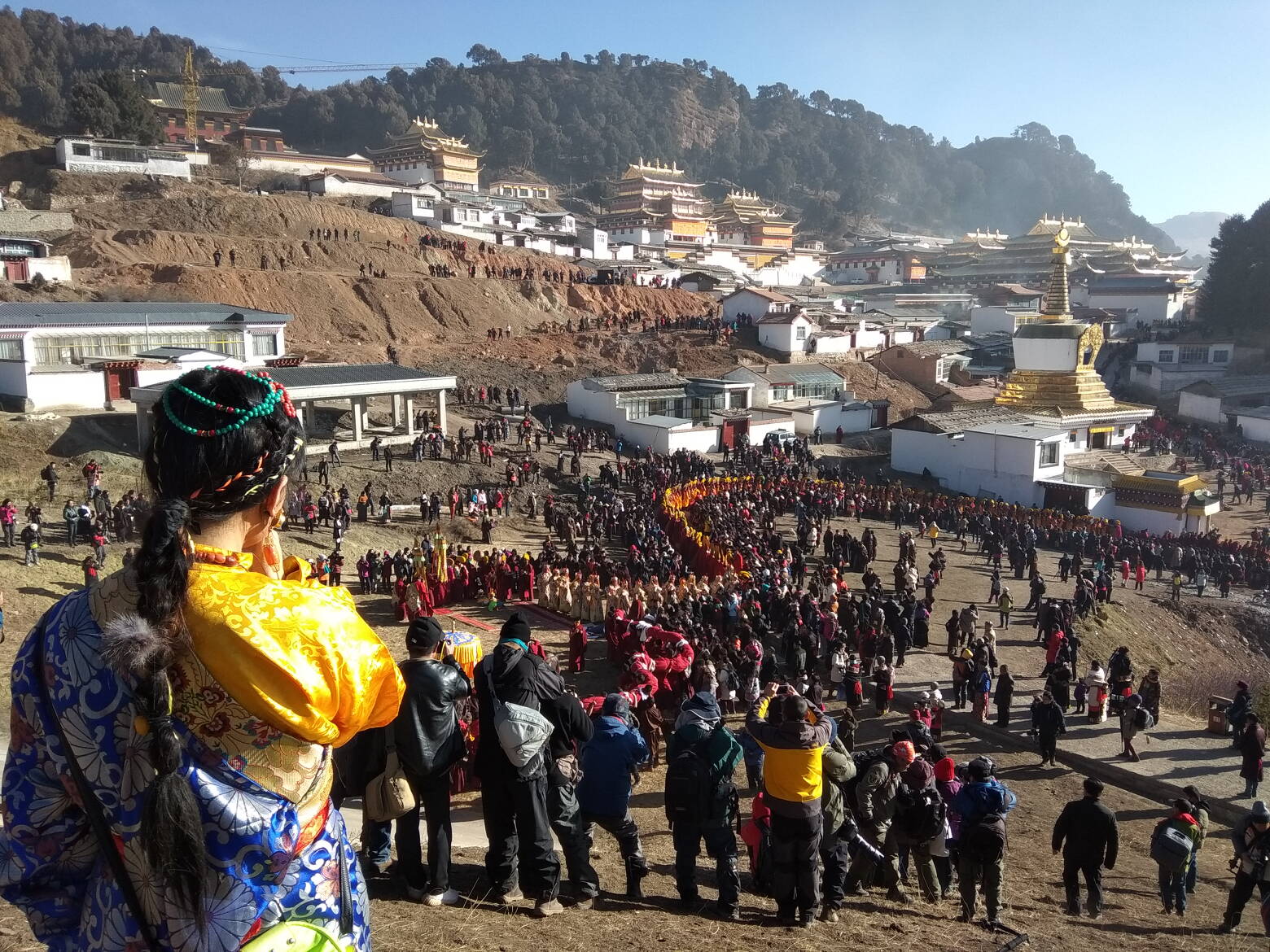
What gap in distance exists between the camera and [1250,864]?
7906mm

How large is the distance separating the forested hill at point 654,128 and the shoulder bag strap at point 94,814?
270 feet

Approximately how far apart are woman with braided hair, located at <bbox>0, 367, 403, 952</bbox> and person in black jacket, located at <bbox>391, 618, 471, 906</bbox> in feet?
8.63

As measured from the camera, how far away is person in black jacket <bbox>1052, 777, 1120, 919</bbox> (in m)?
7.43

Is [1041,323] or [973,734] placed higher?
[1041,323]

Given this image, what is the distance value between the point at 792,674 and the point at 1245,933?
6616 millimetres

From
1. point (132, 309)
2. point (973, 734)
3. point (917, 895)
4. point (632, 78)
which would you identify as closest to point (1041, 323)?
point (973, 734)

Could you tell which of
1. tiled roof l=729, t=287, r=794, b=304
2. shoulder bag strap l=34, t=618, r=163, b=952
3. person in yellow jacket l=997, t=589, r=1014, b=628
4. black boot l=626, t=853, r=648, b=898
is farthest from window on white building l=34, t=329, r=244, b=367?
shoulder bag strap l=34, t=618, r=163, b=952

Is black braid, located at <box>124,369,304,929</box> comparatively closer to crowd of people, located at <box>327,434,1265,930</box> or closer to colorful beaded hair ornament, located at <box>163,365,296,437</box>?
colorful beaded hair ornament, located at <box>163,365,296,437</box>

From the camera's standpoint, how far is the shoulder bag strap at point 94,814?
206 centimetres

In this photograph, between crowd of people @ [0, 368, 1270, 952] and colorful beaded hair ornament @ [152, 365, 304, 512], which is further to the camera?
colorful beaded hair ornament @ [152, 365, 304, 512]

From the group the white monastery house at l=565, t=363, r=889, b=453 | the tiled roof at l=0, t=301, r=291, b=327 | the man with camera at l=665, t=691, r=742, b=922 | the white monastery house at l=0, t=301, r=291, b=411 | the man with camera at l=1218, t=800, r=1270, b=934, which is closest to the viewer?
the man with camera at l=665, t=691, r=742, b=922

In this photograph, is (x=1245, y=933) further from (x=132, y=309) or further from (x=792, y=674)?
(x=132, y=309)

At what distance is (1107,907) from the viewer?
823cm

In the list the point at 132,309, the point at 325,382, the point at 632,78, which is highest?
the point at 632,78
